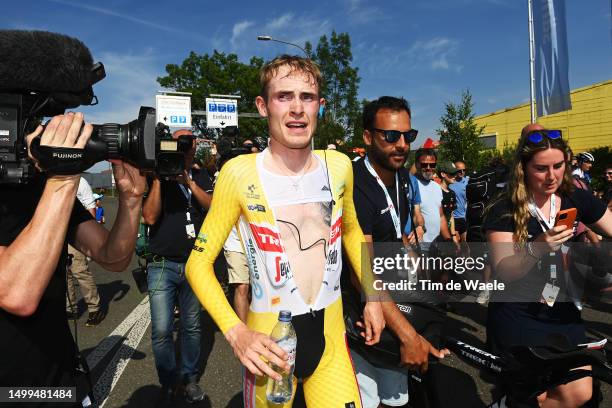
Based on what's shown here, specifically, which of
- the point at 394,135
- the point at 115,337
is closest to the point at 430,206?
the point at 394,135

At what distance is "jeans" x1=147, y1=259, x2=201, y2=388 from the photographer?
3566 millimetres

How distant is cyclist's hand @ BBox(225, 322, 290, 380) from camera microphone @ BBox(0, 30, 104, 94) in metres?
1.20

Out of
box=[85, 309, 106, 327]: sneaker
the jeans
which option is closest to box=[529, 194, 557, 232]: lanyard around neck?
the jeans

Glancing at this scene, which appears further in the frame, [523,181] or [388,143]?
[388,143]

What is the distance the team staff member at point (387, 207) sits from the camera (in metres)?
2.29

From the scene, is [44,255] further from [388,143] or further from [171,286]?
[171,286]

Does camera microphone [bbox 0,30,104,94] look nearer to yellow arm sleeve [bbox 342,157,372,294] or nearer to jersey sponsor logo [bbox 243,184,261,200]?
jersey sponsor logo [bbox 243,184,261,200]

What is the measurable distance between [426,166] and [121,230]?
514cm

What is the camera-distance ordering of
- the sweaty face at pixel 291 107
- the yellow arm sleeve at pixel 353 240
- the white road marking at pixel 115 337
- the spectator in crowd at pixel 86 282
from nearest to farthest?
1. the sweaty face at pixel 291 107
2. the yellow arm sleeve at pixel 353 240
3. the white road marking at pixel 115 337
4. the spectator in crowd at pixel 86 282

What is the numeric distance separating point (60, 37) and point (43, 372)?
1229 mm

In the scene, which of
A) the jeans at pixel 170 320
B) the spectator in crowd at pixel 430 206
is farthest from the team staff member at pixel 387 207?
the spectator in crowd at pixel 430 206

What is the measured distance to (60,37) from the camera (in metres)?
1.43

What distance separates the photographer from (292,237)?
2.16 m

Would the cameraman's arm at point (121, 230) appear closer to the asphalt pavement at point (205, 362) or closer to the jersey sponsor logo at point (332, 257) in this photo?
the jersey sponsor logo at point (332, 257)
